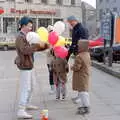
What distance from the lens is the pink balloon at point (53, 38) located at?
933cm

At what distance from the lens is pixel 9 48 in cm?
5022

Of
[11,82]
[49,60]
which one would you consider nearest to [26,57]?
[49,60]

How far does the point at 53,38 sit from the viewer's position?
369 inches

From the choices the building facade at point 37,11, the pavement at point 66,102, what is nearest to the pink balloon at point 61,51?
the pavement at point 66,102

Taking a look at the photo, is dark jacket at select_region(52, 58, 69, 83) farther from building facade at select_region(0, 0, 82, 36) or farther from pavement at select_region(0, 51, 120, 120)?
building facade at select_region(0, 0, 82, 36)

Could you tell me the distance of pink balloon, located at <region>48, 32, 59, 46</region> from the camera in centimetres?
933

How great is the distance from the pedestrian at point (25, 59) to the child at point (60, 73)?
5.29ft

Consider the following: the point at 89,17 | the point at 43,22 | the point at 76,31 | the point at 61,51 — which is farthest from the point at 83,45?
the point at 89,17

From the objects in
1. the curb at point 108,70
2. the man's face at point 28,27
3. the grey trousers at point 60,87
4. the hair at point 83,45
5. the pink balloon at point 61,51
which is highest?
the man's face at point 28,27

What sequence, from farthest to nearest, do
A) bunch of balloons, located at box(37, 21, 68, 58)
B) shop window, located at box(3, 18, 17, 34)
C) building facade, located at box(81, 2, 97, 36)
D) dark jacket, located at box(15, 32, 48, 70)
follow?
building facade, located at box(81, 2, 97, 36), shop window, located at box(3, 18, 17, 34), bunch of balloons, located at box(37, 21, 68, 58), dark jacket, located at box(15, 32, 48, 70)

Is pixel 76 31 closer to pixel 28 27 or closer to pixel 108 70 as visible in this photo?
pixel 28 27

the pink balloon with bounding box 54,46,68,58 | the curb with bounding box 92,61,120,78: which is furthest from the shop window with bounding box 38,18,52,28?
the pink balloon with bounding box 54,46,68,58

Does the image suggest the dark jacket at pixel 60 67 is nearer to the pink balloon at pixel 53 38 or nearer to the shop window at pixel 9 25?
the pink balloon at pixel 53 38

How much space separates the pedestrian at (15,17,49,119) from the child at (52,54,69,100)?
5.29 ft
